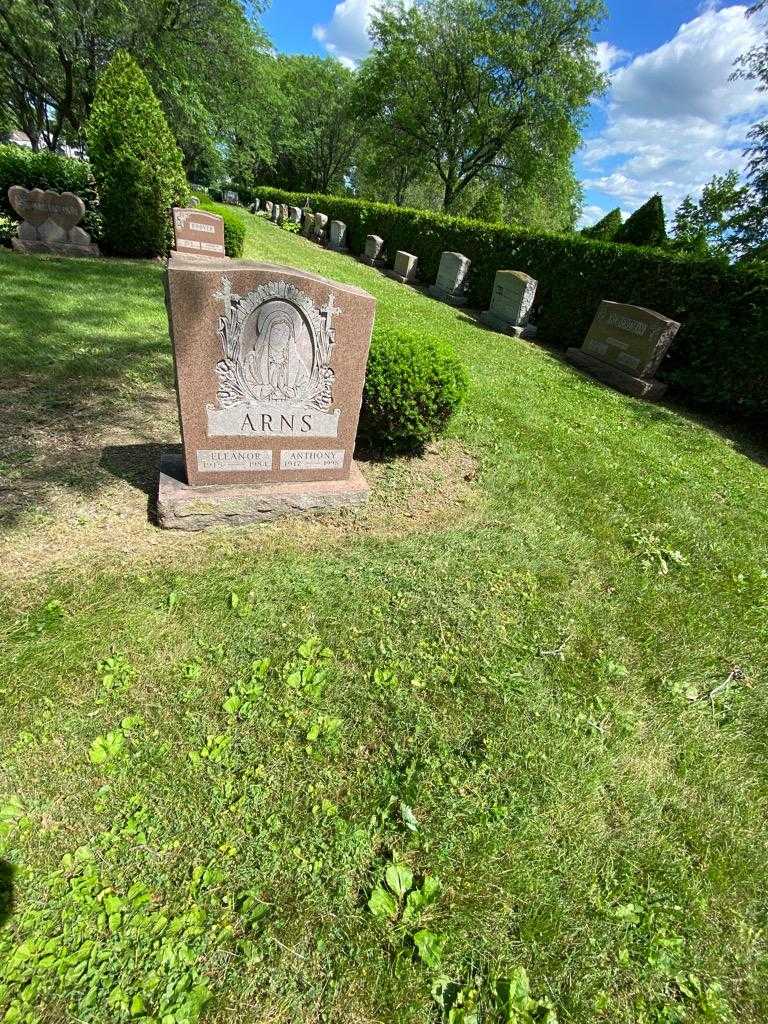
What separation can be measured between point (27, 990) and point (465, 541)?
328 cm

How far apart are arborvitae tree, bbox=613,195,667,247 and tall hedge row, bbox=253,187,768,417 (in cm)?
382

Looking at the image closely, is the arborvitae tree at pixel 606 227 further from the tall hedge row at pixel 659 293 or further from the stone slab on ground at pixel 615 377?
the stone slab on ground at pixel 615 377

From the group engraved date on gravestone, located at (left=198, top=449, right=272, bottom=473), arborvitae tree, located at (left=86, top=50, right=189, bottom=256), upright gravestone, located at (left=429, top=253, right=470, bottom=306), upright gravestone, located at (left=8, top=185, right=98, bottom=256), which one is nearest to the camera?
engraved date on gravestone, located at (left=198, top=449, right=272, bottom=473)

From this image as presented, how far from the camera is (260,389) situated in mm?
3381

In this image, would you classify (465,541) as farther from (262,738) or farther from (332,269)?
(332,269)

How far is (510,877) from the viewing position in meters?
1.90

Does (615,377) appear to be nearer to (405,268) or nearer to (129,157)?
(405,268)

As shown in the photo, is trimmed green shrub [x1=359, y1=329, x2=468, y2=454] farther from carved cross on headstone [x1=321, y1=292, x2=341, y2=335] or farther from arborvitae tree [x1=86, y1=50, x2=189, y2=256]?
arborvitae tree [x1=86, y1=50, x2=189, y2=256]

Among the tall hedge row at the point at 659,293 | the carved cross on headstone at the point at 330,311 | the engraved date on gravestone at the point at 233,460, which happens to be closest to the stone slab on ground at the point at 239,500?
the engraved date on gravestone at the point at 233,460

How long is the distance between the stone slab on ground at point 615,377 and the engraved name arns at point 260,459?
7.86 metres

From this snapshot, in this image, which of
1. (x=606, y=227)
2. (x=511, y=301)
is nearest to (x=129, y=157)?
(x=511, y=301)

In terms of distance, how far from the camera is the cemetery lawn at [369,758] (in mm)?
1613

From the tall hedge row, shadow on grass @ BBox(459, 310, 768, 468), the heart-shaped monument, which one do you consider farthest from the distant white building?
shadow on grass @ BBox(459, 310, 768, 468)

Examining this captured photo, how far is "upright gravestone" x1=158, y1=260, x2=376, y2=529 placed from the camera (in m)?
3.02
